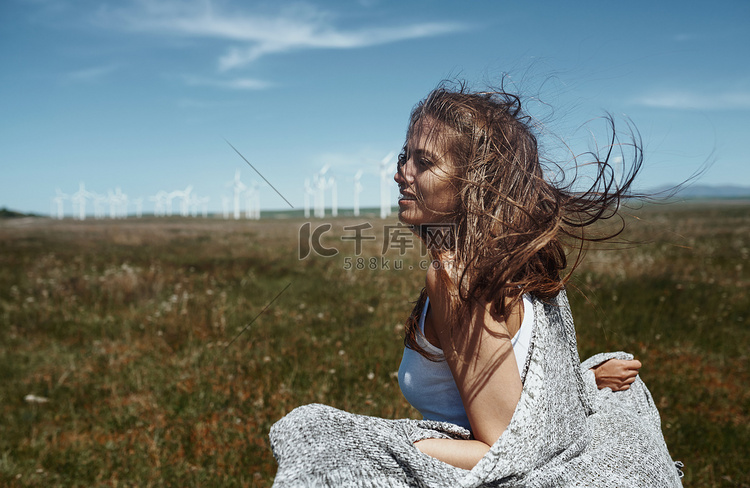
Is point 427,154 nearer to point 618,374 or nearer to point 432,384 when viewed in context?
point 432,384

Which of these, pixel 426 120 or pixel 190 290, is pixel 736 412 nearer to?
pixel 426 120

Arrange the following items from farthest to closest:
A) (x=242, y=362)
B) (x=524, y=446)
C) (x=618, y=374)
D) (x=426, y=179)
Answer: (x=242, y=362) < (x=618, y=374) < (x=426, y=179) < (x=524, y=446)

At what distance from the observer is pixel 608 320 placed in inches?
221

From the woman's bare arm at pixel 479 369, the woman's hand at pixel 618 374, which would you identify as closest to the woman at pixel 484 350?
the woman's bare arm at pixel 479 369

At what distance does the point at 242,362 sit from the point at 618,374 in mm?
3471

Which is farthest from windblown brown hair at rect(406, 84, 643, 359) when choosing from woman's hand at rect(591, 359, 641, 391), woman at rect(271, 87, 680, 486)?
woman's hand at rect(591, 359, 641, 391)

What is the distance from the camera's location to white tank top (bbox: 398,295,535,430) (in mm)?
1487

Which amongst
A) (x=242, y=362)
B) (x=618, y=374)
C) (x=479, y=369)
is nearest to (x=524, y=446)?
(x=479, y=369)

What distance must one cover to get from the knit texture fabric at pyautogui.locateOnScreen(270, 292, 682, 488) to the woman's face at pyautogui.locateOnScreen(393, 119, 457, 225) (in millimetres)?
437

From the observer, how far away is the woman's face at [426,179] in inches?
60.4

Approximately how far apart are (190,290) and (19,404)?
152 inches

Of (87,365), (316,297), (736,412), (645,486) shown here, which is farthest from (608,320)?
(87,365)

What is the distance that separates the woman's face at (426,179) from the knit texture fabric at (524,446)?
1.43 ft

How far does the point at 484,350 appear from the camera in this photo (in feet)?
4.23
